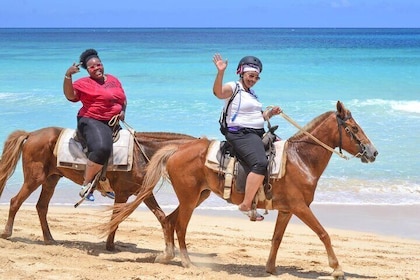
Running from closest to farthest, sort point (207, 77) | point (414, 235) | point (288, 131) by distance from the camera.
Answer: point (414, 235) < point (288, 131) < point (207, 77)

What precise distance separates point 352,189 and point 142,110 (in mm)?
11662

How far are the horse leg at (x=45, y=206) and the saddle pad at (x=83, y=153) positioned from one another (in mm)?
624

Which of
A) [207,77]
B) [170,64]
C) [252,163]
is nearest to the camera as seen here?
[252,163]

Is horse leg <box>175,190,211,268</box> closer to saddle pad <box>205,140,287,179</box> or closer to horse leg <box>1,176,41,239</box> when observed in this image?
saddle pad <box>205,140,287,179</box>

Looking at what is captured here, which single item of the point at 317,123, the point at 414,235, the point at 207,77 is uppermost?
the point at 207,77

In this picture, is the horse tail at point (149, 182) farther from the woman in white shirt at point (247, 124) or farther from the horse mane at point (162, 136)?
the woman in white shirt at point (247, 124)

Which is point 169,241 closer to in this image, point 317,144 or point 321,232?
point 321,232

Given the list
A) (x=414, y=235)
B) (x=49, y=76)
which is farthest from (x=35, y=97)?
(x=414, y=235)

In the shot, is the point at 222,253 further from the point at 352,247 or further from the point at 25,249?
the point at 25,249

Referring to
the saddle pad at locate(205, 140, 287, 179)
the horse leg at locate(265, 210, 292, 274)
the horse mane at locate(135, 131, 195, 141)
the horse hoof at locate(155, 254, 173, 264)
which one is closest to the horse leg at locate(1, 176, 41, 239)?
the horse mane at locate(135, 131, 195, 141)

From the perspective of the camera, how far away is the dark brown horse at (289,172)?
6957 millimetres

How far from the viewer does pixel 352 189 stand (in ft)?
40.8

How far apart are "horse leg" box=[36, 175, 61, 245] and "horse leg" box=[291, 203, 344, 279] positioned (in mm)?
3126

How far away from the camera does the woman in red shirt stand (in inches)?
304
